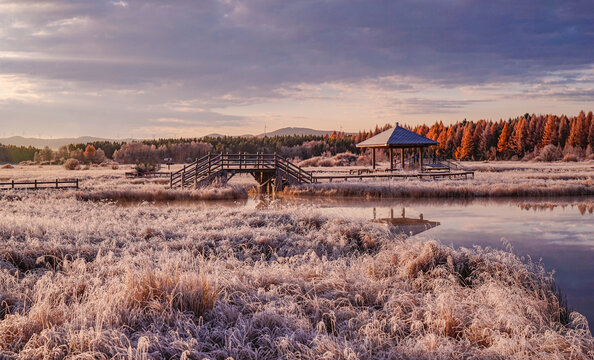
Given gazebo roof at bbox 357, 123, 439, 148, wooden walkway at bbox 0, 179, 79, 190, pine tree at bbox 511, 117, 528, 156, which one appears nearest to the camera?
wooden walkway at bbox 0, 179, 79, 190

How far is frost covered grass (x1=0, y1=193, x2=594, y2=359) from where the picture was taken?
5.72 metres

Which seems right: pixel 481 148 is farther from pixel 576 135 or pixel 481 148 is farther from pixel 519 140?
pixel 576 135

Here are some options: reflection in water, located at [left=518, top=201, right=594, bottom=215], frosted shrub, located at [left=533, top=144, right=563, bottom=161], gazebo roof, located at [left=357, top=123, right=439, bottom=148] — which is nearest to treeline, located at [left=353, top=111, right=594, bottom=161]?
frosted shrub, located at [left=533, top=144, right=563, bottom=161]

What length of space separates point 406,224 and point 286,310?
12804 millimetres

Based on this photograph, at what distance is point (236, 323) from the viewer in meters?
6.35

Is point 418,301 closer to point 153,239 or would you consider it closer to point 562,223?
point 153,239

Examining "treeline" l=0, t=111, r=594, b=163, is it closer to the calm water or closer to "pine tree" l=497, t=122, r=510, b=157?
"pine tree" l=497, t=122, r=510, b=157

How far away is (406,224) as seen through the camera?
18922 millimetres

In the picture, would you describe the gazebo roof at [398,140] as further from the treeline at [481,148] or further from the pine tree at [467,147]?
the pine tree at [467,147]

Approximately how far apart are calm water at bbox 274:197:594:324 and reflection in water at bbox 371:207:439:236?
31 centimetres

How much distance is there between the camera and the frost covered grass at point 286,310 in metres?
5.72

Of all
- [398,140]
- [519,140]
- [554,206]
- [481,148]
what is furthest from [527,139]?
[554,206]

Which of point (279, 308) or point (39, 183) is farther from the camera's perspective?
point (39, 183)

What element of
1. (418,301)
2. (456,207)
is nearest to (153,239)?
(418,301)
